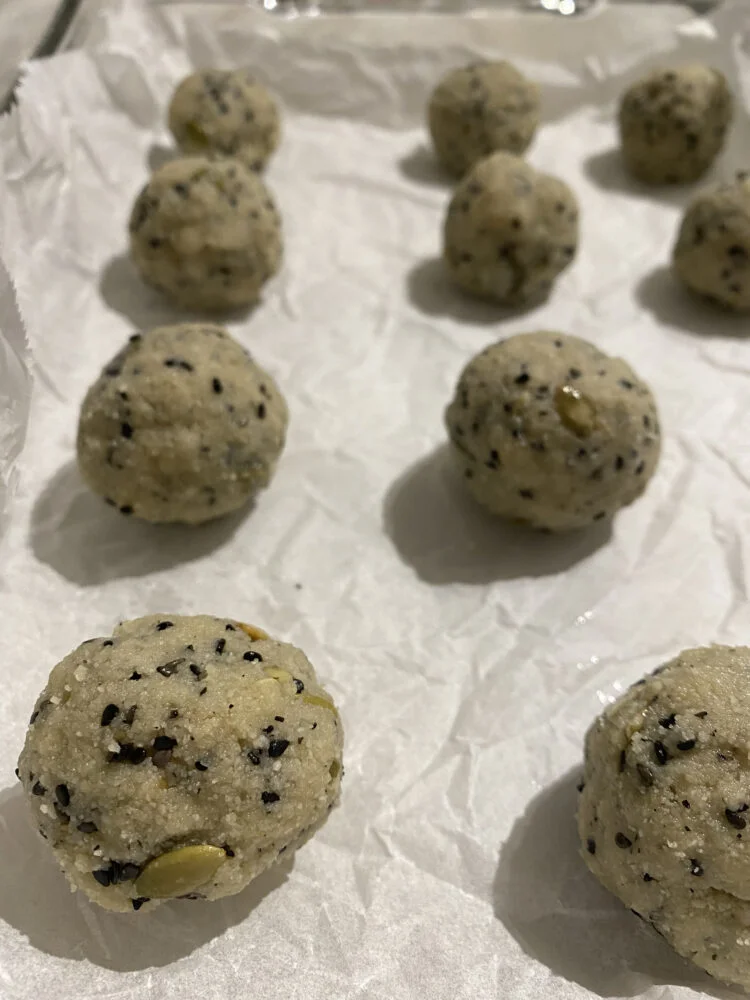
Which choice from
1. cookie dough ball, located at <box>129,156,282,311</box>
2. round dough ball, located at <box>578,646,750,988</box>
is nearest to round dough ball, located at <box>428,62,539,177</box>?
cookie dough ball, located at <box>129,156,282,311</box>

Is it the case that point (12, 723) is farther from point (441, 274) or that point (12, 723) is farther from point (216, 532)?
point (441, 274)

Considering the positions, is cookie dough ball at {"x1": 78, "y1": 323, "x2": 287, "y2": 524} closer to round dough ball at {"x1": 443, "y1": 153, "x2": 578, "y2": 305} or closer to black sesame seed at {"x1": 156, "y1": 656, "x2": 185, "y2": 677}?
black sesame seed at {"x1": 156, "y1": 656, "x2": 185, "y2": 677}

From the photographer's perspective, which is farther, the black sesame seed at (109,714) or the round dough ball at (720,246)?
the round dough ball at (720,246)

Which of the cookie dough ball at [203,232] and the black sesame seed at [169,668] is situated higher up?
the cookie dough ball at [203,232]

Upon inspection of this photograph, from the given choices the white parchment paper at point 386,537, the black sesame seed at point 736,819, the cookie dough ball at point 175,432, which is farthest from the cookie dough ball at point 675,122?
the black sesame seed at point 736,819

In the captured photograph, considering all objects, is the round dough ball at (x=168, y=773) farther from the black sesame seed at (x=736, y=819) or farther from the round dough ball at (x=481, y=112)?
the round dough ball at (x=481, y=112)

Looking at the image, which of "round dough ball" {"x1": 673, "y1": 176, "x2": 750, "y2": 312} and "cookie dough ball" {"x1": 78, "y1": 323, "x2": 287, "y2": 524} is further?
"round dough ball" {"x1": 673, "y1": 176, "x2": 750, "y2": 312}

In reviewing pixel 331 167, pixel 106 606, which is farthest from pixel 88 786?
pixel 331 167
